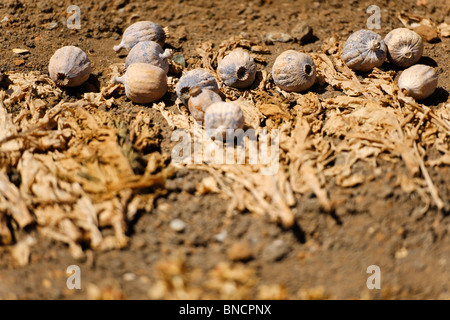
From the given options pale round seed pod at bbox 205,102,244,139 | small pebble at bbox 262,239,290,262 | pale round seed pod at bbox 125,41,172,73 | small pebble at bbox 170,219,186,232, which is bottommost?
small pebble at bbox 262,239,290,262

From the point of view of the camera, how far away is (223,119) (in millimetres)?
3574

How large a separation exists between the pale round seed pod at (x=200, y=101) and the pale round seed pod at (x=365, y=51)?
5.44 ft

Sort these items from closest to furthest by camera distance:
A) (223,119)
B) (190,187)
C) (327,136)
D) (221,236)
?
(221,236) → (190,187) → (223,119) → (327,136)

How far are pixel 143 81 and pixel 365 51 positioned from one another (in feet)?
7.96

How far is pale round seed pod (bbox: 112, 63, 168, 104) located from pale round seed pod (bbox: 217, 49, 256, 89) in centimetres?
64

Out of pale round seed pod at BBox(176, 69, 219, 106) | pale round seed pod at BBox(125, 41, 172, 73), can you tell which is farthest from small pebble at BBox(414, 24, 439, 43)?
pale round seed pod at BBox(125, 41, 172, 73)

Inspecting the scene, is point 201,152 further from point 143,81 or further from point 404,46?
point 404,46

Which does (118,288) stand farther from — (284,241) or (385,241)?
(385,241)

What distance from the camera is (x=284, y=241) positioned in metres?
3.00

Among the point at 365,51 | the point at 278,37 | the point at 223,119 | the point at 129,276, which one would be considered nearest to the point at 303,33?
the point at 278,37

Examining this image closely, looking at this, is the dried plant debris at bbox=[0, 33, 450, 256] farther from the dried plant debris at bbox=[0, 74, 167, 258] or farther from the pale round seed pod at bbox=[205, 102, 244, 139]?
the pale round seed pod at bbox=[205, 102, 244, 139]

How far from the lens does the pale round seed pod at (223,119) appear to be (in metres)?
3.57

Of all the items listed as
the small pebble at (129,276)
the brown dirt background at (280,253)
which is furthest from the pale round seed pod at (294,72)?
the small pebble at (129,276)

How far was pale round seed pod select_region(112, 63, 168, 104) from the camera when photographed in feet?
13.1
